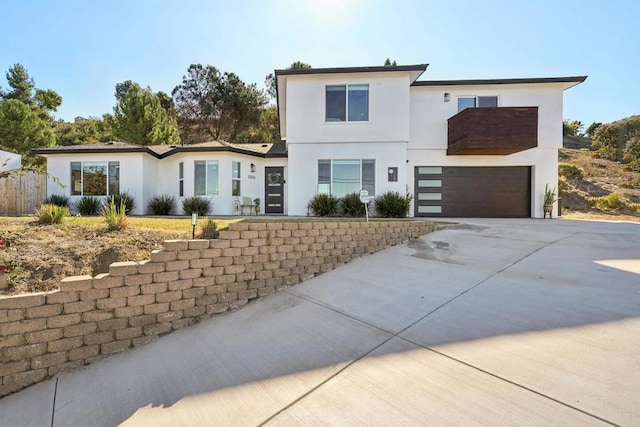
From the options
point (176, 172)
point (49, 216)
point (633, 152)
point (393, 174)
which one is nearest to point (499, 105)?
point (393, 174)

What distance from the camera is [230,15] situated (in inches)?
357

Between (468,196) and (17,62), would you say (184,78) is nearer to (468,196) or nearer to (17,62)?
(17,62)

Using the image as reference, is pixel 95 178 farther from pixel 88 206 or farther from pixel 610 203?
pixel 610 203

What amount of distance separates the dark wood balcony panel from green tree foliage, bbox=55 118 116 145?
101 ft

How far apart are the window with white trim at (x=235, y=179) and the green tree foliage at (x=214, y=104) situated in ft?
55.0

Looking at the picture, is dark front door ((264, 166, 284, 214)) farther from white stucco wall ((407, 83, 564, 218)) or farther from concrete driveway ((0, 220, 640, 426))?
concrete driveway ((0, 220, 640, 426))

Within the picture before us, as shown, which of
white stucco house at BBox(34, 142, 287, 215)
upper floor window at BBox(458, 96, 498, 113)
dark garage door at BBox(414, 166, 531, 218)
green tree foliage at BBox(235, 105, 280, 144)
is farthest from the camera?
green tree foliage at BBox(235, 105, 280, 144)

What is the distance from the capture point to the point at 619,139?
82.9 feet

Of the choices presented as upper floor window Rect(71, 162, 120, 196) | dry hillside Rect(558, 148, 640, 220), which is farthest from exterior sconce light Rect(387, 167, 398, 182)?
upper floor window Rect(71, 162, 120, 196)

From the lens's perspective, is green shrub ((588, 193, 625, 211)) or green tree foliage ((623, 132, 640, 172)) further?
green tree foliage ((623, 132, 640, 172))

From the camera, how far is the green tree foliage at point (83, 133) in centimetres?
2883

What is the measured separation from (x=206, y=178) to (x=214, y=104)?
18.3m

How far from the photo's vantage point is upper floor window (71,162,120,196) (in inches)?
536

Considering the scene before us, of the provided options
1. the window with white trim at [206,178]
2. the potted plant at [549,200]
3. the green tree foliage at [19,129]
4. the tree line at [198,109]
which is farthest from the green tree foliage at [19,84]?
the potted plant at [549,200]
